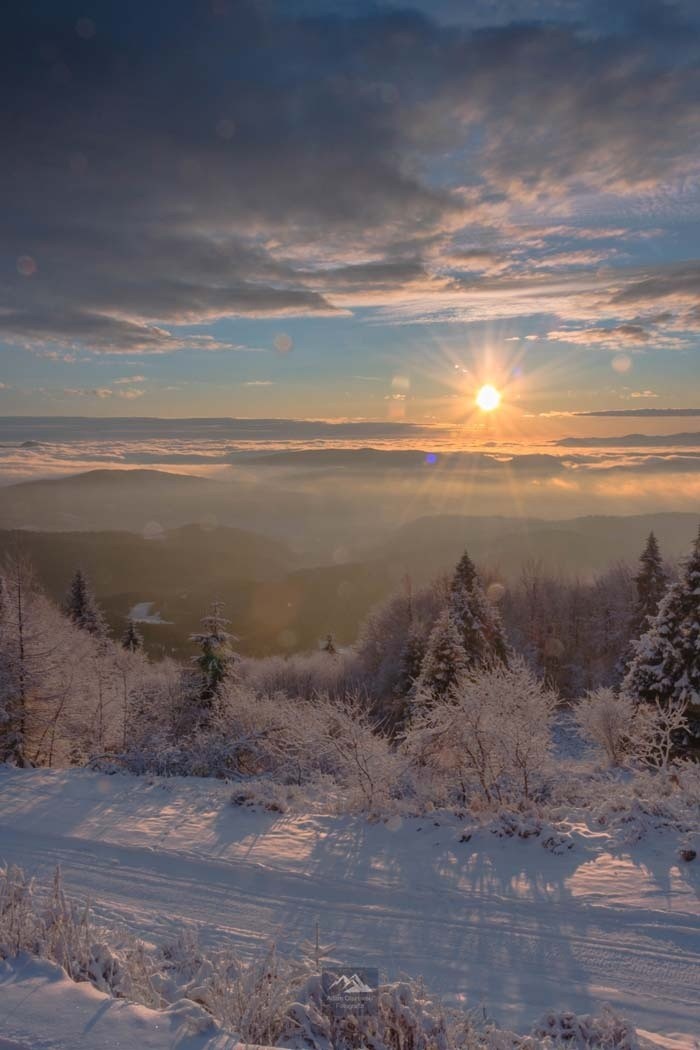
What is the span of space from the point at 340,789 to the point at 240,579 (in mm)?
Result: 118739

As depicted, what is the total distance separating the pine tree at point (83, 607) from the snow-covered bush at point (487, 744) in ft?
132

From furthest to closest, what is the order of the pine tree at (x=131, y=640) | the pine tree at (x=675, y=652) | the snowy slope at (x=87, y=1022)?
the pine tree at (x=131, y=640) → the pine tree at (x=675, y=652) → the snowy slope at (x=87, y=1022)

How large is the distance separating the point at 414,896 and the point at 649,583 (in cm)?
3324

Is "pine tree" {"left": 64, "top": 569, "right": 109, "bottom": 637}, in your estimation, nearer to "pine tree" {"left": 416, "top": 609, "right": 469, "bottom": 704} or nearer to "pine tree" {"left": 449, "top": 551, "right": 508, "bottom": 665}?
"pine tree" {"left": 449, "top": 551, "right": 508, "bottom": 665}

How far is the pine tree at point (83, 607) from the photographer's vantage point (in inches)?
1874

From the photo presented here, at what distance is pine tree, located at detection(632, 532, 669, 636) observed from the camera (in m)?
35.7

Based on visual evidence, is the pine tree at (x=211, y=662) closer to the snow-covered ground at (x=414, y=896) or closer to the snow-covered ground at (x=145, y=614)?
the snow-covered ground at (x=414, y=896)

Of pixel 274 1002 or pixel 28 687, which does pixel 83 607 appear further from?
pixel 274 1002

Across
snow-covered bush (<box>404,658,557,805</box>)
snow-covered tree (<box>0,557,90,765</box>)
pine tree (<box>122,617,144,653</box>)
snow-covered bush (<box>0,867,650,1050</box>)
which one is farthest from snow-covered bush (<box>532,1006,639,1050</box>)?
pine tree (<box>122,617,144,653</box>)

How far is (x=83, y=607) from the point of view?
160ft

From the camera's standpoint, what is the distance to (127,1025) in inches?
152

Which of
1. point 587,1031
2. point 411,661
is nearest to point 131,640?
point 411,661

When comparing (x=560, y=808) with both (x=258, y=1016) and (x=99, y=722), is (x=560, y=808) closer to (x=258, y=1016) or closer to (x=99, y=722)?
(x=258, y=1016)

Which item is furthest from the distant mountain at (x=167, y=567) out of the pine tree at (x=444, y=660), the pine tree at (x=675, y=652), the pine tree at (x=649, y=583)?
the pine tree at (x=675, y=652)
